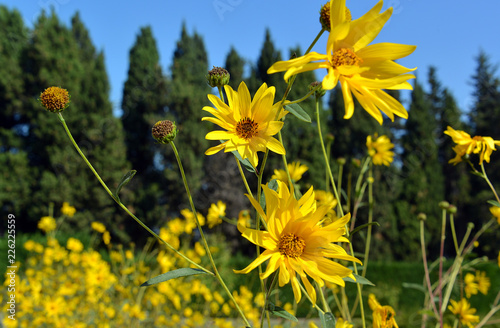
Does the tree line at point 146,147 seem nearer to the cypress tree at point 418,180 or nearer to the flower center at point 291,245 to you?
the cypress tree at point 418,180

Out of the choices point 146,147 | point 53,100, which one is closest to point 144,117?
point 146,147

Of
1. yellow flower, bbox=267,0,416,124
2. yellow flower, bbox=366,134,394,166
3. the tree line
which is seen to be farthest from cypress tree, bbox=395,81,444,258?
yellow flower, bbox=267,0,416,124

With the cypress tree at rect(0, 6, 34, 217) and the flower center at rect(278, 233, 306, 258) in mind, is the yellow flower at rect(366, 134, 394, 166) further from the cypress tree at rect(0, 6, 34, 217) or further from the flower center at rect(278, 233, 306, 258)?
the cypress tree at rect(0, 6, 34, 217)

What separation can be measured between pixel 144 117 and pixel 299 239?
8123 mm

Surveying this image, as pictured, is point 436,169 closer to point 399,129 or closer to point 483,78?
point 399,129

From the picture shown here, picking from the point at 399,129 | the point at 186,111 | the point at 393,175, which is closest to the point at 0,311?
the point at 186,111

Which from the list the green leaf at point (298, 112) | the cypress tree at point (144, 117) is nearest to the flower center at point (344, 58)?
the green leaf at point (298, 112)

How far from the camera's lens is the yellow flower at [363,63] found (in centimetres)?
42

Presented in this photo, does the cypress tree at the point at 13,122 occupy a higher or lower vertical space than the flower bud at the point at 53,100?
higher

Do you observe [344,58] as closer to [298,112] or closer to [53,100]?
[298,112]

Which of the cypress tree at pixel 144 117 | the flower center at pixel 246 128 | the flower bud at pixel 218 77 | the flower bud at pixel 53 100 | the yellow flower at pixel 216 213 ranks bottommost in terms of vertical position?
the yellow flower at pixel 216 213

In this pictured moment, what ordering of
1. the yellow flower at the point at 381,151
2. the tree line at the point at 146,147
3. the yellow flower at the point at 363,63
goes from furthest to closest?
the tree line at the point at 146,147 < the yellow flower at the point at 381,151 < the yellow flower at the point at 363,63

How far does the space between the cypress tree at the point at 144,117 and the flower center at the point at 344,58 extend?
23.9ft

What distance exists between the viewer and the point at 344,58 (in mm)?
450
